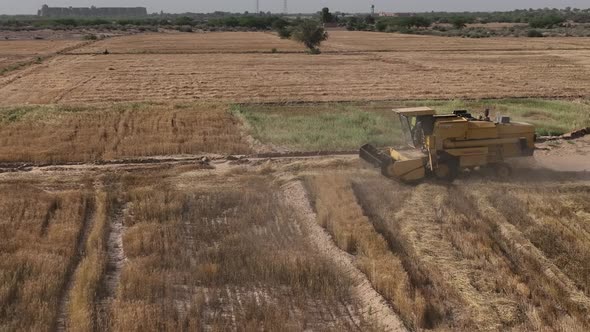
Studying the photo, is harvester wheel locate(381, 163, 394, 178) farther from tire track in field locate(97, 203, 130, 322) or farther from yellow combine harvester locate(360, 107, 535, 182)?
tire track in field locate(97, 203, 130, 322)

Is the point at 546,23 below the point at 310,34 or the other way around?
the other way around

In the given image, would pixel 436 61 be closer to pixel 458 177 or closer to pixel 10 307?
pixel 458 177

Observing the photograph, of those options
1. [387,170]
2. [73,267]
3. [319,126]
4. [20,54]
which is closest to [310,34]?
[20,54]

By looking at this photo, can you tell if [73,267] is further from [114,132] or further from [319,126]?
[319,126]

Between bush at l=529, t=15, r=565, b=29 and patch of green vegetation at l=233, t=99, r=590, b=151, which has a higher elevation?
bush at l=529, t=15, r=565, b=29

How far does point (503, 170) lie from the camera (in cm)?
1536

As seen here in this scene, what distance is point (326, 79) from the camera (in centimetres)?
3625

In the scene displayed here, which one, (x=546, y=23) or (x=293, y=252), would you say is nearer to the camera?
(x=293, y=252)

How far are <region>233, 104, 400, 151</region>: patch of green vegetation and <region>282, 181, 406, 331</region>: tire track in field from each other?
15.8ft

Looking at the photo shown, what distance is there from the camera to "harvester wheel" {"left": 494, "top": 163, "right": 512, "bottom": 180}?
15.3 metres

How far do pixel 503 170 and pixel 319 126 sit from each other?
25.7ft

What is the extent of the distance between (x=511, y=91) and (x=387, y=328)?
86.1ft

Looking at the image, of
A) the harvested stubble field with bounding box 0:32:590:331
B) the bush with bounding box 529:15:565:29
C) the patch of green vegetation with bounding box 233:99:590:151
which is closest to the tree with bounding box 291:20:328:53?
the patch of green vegetation with bounding box 233:99:590:151

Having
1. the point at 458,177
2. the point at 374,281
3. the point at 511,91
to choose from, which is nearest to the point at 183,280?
the point at 374,281
